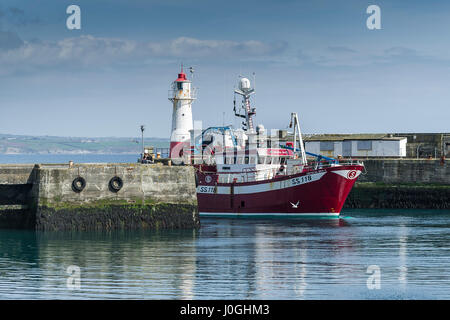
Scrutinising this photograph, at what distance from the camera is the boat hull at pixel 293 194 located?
4966cm

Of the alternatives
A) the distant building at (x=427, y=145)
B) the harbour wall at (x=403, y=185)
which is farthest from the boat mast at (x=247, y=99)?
the distant building at (x=427, y=145)

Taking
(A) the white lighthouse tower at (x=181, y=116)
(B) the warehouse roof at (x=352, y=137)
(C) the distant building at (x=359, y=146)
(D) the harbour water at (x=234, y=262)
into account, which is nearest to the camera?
(D) the harbour water at (x=234, y=262)

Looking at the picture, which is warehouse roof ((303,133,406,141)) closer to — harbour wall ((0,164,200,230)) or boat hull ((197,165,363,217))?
boat hull ((197,165,363,217))

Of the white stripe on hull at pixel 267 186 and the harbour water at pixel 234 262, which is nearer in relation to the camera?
the harbour water at pixel 234 262

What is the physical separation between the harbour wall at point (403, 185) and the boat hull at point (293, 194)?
12.2 metres

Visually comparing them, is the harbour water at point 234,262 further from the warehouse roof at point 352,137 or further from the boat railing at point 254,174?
the warehouse roof at point 352,137

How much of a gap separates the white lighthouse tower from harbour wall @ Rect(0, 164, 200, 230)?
18.4 m

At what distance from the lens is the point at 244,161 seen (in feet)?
180

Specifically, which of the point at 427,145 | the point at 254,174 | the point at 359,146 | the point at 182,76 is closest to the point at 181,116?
the point at 182,76

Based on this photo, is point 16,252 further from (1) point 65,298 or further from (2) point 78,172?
(1) point 65,298

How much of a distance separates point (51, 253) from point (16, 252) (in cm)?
182

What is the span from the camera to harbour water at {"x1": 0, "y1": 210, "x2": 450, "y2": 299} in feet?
84.8

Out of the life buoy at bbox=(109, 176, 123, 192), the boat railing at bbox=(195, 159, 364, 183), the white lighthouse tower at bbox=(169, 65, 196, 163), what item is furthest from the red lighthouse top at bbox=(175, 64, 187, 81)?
the life buoy at bbox=(109, 176, 123, 192)
